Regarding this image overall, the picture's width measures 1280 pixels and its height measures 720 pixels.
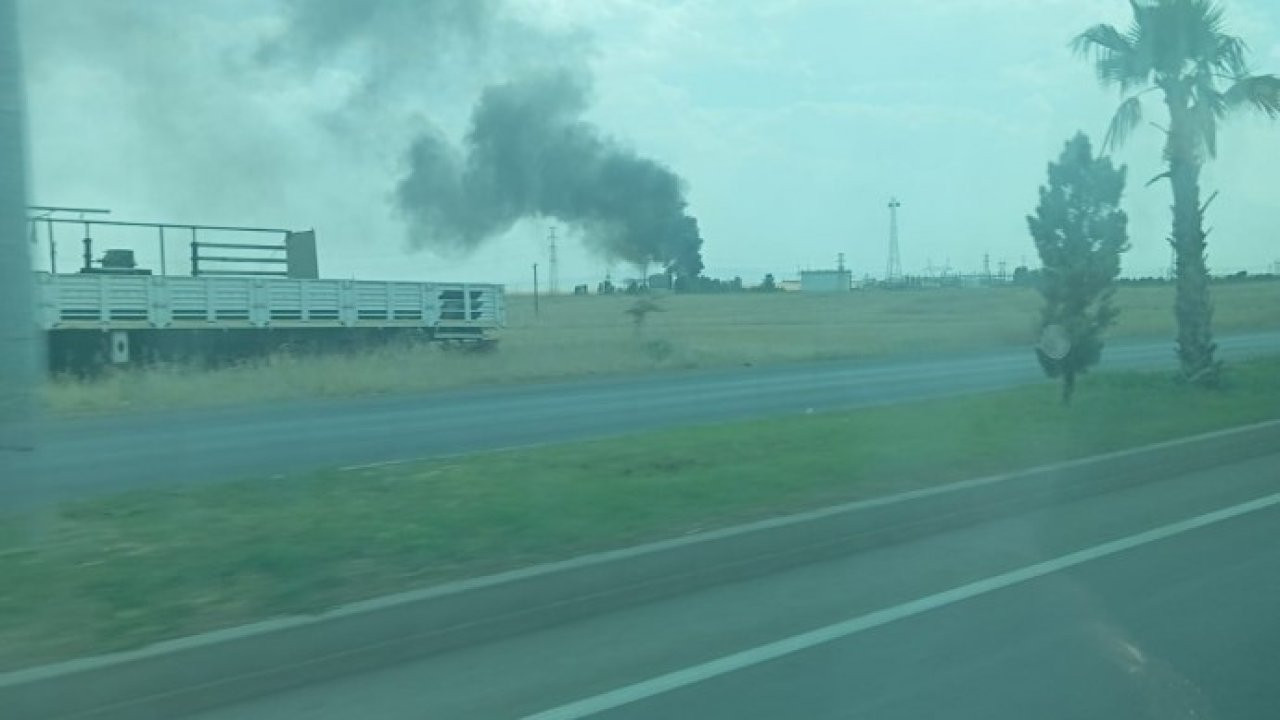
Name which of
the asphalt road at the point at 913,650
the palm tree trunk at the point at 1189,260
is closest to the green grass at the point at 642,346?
the palm tree trunk at the point at 1189,260

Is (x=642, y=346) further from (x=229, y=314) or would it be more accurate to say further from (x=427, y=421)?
(x=427, y=421)

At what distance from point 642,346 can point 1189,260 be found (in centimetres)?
2303

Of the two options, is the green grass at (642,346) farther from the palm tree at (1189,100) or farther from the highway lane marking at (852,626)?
the highway lane marking at (852,626)

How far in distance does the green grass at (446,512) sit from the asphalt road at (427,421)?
3.71 feet

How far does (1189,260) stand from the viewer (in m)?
24.5

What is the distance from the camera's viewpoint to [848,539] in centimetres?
1141

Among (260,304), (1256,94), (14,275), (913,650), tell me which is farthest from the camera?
(260,304)

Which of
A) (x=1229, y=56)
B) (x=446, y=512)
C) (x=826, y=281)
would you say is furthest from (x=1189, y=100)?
(x=826, y=281)

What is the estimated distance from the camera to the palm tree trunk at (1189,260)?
78.5 feet

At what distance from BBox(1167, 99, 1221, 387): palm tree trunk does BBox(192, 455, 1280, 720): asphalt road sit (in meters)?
13.1

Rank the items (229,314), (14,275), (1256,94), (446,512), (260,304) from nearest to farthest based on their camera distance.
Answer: (14,275)
(446,512)
(1256,94)
(229,314)
(260,304)

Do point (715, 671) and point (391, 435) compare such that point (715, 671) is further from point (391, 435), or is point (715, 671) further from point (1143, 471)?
point (391, 435)

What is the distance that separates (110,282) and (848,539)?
27218 mm

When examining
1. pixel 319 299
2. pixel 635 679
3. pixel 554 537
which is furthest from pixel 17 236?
pixel 319 299
